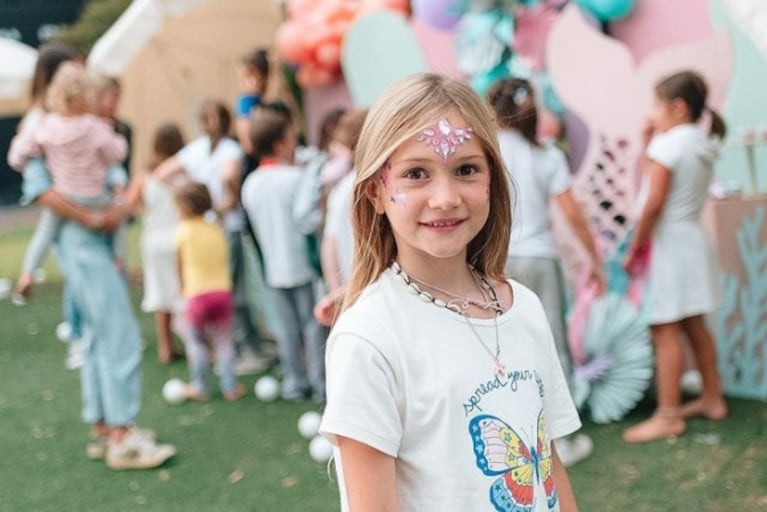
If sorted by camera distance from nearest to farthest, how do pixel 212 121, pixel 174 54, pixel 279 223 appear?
pixel 279 223 < pixel 212 121 < pixel 174 54

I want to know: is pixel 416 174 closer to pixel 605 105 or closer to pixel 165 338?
pixel 605 105

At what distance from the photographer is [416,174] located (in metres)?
1.64

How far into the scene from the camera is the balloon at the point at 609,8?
16.5 feet

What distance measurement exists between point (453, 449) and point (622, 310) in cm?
342

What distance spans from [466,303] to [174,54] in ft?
23.5

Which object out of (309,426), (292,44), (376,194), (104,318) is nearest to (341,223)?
(309,426)

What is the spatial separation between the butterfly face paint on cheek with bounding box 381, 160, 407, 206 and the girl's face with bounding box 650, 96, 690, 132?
9.70 ft

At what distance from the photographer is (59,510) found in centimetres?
412

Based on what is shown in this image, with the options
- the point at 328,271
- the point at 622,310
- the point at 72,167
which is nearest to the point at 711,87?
the point at 622,310

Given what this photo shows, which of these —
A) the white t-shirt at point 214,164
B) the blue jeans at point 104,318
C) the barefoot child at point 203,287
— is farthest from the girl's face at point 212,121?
the blue jeans at point 104,318

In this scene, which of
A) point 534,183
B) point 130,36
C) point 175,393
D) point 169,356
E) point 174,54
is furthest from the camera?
point 174,54

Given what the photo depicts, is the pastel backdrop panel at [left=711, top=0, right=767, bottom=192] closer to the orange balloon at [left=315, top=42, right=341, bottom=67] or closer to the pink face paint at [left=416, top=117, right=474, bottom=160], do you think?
the orange balloon at [left=315, top=42, right=341, bottom=67]

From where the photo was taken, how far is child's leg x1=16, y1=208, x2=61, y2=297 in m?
4.28

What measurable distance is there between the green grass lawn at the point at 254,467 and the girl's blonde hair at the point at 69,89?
161cm
